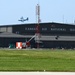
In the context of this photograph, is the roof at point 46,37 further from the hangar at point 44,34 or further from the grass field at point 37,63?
the grass field at point 37,63

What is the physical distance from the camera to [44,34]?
365 ft

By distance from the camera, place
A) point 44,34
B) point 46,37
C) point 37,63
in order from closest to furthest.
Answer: point 37,63 < point 46,37 < point 44,34

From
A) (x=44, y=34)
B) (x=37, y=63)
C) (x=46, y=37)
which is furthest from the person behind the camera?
(x=44, y=34)

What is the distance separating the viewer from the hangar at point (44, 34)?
10406cm

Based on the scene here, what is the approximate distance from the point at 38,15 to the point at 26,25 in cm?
1372

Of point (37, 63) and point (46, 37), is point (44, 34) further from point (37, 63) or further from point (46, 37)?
point (37, 63)

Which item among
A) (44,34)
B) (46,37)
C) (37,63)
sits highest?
(44,34)

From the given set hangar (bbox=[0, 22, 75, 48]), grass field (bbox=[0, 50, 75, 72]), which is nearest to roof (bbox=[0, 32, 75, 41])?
hangar (bbox=[0, 22, 75, 48])

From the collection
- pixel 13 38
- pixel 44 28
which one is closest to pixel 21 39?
pixel 13 38

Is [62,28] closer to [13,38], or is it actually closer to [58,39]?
[58,39]

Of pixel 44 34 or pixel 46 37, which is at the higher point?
pixel 44 34

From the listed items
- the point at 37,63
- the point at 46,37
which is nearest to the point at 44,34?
the point at 46,37

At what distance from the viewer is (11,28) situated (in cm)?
11275

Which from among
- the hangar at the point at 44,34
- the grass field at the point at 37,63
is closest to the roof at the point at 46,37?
the hangar at the point at 44,34
